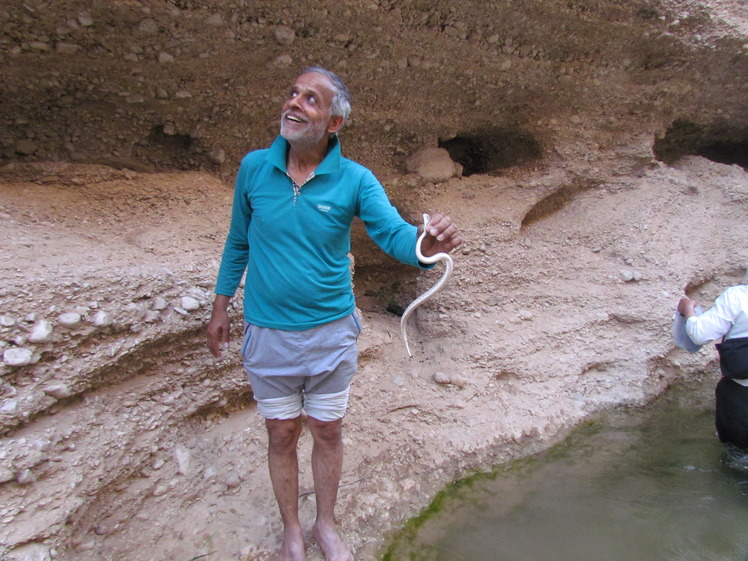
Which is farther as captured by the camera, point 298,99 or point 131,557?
point 131,557

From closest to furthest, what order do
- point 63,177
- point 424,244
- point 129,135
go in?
point 424,244 → point 63,177 → point 129,135

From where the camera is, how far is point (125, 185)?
7.11ft

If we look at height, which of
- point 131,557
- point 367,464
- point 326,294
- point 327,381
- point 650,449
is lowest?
point 131,557

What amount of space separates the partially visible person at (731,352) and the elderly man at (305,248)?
170 centimetres

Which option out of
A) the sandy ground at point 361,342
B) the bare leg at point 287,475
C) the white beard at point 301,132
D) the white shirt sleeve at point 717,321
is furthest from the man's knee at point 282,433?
the white shirt sleeve at point 717,321

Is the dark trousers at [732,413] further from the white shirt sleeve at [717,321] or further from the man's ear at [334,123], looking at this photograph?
the man's ear at [334,123]

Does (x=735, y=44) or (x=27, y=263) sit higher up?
(x=735, y=44)

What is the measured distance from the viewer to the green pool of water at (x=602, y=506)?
1.75 metres

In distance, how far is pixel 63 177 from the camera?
81.8 inches

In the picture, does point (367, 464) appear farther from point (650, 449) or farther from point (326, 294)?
point (650, 449)

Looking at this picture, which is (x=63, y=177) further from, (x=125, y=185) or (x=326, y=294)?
(x=326, y=294)

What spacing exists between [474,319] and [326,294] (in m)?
1.43

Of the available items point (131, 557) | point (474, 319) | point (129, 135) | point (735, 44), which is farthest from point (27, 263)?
point (735, 44)

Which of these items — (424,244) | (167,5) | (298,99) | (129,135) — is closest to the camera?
(424,244)
